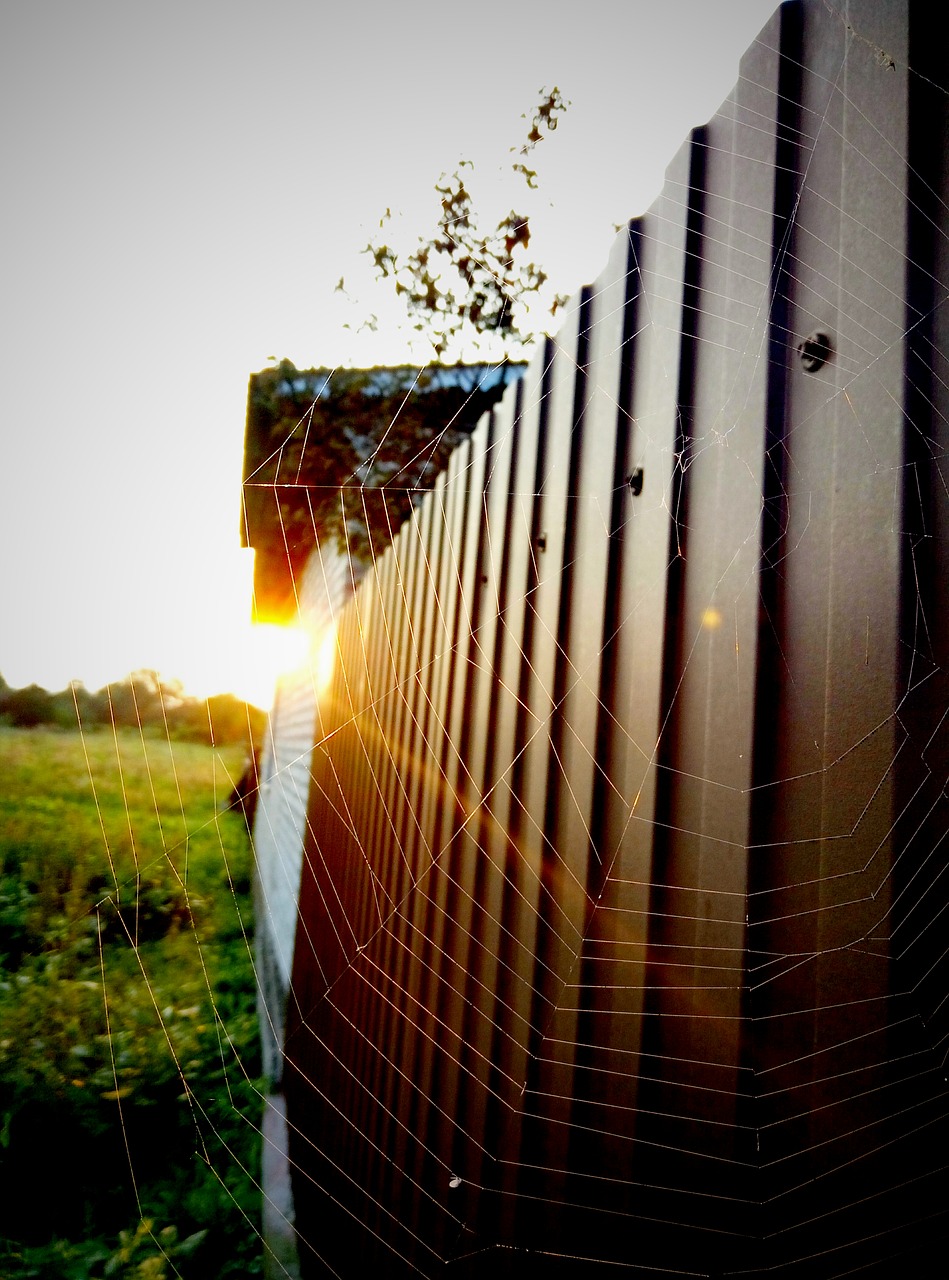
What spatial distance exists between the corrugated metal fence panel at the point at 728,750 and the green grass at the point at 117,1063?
2.13 ft

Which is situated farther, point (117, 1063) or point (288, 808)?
point (288, 808)

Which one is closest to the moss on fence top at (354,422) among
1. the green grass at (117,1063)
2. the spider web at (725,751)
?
the green grass at (117,1063)

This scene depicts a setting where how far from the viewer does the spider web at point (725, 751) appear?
2.44 feet

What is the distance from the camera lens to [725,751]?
3.25 feet

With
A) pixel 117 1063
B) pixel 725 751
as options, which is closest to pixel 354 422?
pixel 117 1063

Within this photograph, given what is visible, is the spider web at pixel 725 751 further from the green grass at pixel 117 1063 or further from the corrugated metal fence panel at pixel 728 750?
the green grass at pixel 117 1063

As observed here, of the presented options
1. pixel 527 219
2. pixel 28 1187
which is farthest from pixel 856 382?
pixel 28 1187

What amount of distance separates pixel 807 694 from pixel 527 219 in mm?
4765

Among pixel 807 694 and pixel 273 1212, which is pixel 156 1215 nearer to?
pixel 273 1212

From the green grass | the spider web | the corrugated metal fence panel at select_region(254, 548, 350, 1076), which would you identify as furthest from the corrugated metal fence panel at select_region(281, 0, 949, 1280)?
the corrugated metal fence panel at select_region(254, 548, 350, 1076)

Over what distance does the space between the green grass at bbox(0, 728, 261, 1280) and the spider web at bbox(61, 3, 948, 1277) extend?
65cm

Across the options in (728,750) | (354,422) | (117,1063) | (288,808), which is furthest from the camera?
(288,808)

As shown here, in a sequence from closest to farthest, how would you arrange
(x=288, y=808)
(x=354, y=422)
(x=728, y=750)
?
(x=728, y=750)
(x=354, y=422)
(x=288, y=808)

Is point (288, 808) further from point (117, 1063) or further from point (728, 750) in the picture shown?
point (728, 750)
